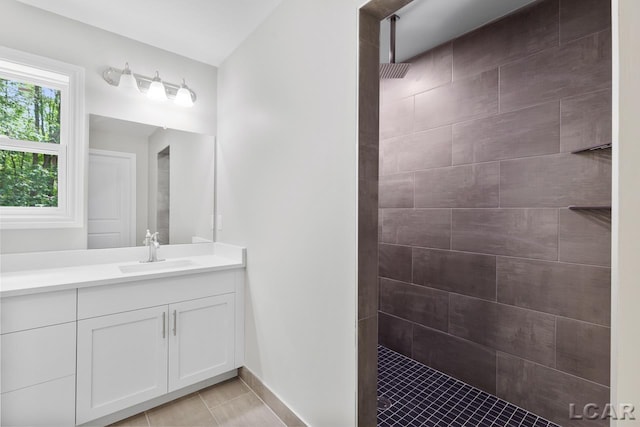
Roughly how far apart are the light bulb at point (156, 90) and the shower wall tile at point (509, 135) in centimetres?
213

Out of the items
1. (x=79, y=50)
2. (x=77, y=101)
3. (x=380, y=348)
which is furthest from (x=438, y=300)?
(x=79, y=50)

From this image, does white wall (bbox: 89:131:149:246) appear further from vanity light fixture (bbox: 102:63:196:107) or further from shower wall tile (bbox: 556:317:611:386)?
shower wall tile (bbox: 556:317:611:386)

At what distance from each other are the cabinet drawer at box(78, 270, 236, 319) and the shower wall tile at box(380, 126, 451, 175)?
1.58 meters

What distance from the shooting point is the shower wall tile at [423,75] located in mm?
2234

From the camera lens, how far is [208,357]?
79.5 inches

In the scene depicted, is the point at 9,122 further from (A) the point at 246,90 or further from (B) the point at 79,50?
(A) the point at 246,90

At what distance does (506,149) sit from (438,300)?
1.15m

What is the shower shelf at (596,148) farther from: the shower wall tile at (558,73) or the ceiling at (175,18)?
the ceiling at (175,18)

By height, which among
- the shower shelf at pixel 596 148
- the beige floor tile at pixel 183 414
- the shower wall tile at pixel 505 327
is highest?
the shower shelf at pixel 596 148

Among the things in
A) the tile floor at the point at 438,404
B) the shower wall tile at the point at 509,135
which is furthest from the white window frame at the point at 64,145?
the shower wall tile at the point at 509,135

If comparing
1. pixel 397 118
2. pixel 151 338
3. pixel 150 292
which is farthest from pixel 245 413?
pixel 397 118

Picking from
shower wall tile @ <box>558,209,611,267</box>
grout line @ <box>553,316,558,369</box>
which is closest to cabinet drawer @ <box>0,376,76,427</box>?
grout line @ <box>553,316,558,369</box>

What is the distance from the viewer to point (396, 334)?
8.43 ft

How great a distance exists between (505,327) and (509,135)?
1202 millimetres
